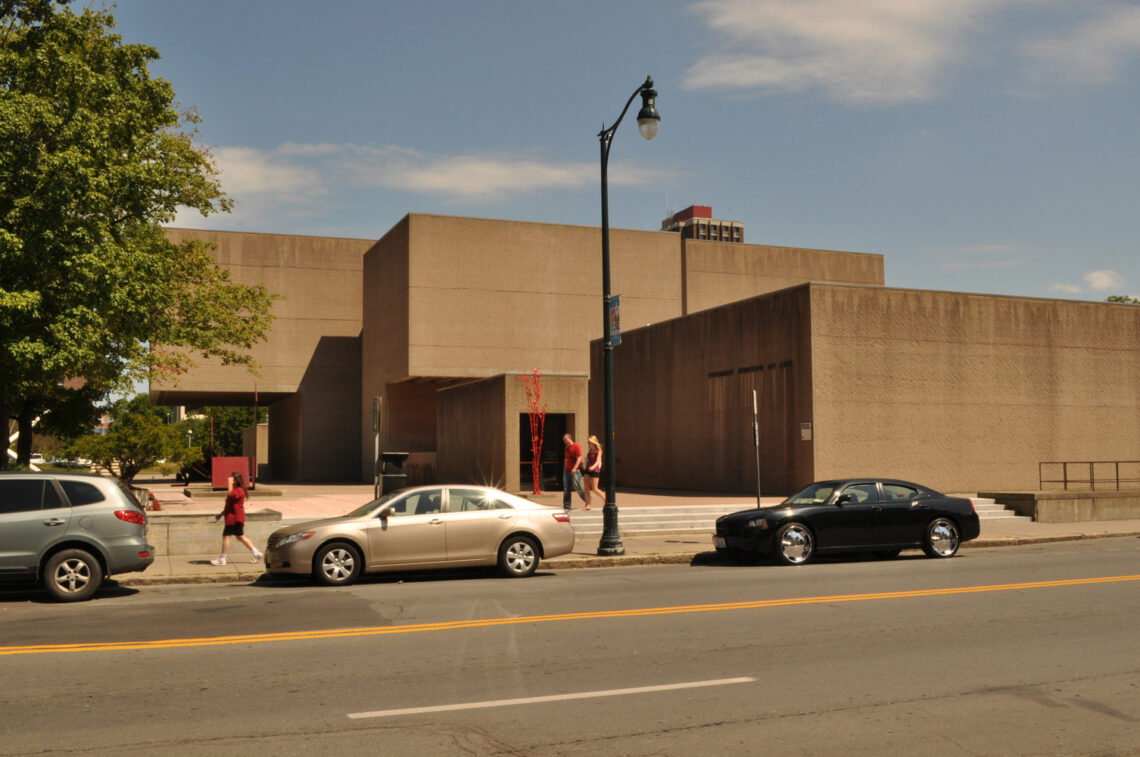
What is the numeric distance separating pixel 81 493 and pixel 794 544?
10.6 m

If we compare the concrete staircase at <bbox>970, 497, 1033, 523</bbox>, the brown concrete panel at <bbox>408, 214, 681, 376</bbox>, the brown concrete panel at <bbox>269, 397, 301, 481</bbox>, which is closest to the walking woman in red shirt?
the concrete staircase at <bbox>970, 497, 1033, 523</bbox>

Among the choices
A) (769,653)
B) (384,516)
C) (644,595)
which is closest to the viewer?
(769,653)

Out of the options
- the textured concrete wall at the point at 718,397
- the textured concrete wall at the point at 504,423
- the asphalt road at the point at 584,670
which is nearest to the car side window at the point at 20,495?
the asphalt road at the point at 584,670

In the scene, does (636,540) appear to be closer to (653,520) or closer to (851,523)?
(653,520)

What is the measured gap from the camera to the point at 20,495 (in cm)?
1274

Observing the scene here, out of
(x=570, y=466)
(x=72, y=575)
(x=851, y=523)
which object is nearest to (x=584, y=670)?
(x=72, y=575)

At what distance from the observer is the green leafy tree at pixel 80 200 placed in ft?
57.3

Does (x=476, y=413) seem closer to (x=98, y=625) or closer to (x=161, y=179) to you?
(x=161, y=179)

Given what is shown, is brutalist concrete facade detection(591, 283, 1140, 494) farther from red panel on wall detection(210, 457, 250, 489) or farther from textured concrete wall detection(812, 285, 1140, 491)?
red panel on wall detection(210, 457, 250, 489)

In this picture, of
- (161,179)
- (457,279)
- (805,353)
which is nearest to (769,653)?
(161,179)

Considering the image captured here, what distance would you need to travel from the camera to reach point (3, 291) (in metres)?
16.9

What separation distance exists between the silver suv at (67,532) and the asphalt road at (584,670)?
0.52m

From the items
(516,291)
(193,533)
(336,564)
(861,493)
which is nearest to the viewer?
(336,564)

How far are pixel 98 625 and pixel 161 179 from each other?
13.4 m
